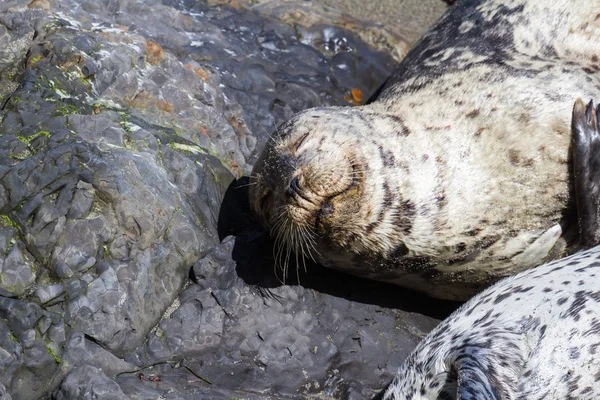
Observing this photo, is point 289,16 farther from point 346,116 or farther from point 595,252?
point 595,252

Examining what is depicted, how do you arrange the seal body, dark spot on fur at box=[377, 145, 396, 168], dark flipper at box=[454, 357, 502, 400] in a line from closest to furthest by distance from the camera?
dark flipper at box=[454, 357, 502, 400] → the seal body → dark spot on fur at box=[377, 145, 396, 168]

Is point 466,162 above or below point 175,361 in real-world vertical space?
above

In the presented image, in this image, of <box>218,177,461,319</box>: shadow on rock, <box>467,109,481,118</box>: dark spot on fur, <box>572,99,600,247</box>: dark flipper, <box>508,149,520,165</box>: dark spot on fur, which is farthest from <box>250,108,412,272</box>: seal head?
<box>572,99,600,247</box>: dark flipper

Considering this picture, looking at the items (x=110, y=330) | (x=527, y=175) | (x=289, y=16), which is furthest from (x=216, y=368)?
(x=289, y=16)

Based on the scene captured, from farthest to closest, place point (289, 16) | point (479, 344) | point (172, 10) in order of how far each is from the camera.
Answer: point (289, 16) → point (172, 10) → point (479, 344)

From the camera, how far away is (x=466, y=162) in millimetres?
4797

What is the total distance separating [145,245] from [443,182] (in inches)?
62.5

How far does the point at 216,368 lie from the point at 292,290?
65 centimetres

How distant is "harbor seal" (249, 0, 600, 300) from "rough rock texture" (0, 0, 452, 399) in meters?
0.30

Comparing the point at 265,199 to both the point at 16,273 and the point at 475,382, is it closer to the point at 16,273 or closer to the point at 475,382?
the point at 16,273

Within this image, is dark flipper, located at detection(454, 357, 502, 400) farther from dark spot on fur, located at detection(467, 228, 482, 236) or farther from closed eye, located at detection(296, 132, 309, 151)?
closed eye, located at detection(296, 132, 309, 151)

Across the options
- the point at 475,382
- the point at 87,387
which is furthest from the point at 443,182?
the point at 87,387

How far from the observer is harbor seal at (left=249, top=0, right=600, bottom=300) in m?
4.61

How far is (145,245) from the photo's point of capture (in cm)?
464
